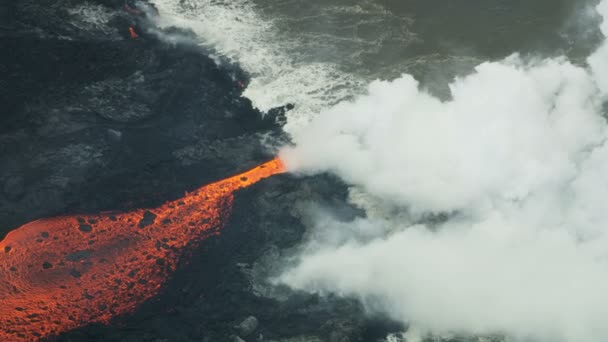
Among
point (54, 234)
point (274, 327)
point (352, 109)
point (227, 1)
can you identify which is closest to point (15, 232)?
point (54, 234)

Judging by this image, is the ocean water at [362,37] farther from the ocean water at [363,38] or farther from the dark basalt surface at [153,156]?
the dark basalt surface at [153,156]

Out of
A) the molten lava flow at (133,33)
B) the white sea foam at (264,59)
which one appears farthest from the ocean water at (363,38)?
the molten lava flow at (133,33)

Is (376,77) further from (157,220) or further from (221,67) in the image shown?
(157,220)

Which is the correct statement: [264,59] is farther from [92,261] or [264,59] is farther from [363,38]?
[92,261]

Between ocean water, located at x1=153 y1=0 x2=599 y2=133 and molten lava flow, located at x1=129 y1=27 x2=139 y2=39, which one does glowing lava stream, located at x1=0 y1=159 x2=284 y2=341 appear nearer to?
ocean water, located at x1=153 y1=0 x2=599 y2=133

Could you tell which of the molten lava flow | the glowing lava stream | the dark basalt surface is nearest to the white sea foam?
the dark basalt surface

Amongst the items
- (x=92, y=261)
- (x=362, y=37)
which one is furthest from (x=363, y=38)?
(x=92, y=261)
